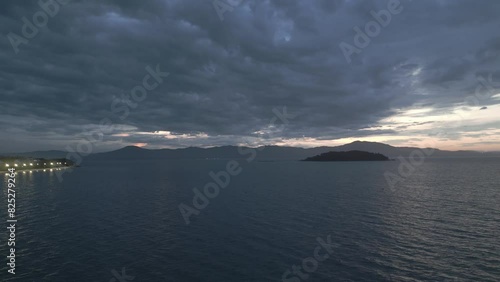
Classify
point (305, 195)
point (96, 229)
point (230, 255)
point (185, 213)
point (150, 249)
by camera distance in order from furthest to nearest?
point (305, 195)
point (185, 213)
point (96, 229)
point (150, 249)
point (230, 255)

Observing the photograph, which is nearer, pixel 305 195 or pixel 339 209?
pixel 339 209

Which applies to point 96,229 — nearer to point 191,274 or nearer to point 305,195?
point 191,274

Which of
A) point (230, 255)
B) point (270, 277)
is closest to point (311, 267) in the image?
point (270, 277)

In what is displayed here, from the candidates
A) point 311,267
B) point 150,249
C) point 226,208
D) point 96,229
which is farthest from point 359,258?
point 96,229

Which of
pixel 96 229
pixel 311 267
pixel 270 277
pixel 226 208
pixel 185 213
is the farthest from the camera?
pixel 226 208

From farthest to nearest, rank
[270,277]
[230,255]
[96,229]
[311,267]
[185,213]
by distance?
1. [185,213]
2. [96,229]
3. [230,255]
4. [311,267]
5. [270,277]

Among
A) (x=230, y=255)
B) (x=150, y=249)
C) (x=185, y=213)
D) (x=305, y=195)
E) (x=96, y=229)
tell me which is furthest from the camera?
(x=305, y=195)

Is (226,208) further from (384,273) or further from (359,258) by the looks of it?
(384,273)

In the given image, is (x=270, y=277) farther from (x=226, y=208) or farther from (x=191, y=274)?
(x=226, y=208)
